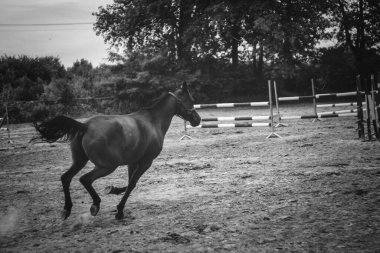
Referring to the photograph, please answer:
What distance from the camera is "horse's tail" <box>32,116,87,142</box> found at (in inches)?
174

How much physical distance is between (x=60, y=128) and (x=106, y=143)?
717 mm

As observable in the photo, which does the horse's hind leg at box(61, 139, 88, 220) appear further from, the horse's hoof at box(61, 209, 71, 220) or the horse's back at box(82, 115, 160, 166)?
the horse's back at box(82, 115, 160, 166)

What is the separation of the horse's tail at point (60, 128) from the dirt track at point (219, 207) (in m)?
1.13

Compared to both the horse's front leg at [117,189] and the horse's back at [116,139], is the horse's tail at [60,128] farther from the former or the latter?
the horse's front leg at [117,189]

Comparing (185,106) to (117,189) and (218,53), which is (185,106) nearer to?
(117,189)

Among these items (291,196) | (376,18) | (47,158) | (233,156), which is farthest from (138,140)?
(376,18)

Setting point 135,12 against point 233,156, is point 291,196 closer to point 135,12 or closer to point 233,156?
point 233,156

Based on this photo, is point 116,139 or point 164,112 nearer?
point 116,139

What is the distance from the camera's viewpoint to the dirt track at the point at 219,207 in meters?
3.45

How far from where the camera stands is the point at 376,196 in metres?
4.53

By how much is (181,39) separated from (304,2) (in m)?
11.3

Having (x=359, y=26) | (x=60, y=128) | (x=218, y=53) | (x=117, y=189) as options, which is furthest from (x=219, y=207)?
(x=359, y=26)

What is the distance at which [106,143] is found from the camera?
4.34 m

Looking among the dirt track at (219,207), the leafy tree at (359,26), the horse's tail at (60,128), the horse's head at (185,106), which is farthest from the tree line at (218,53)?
the horse's tail at (60,128)
